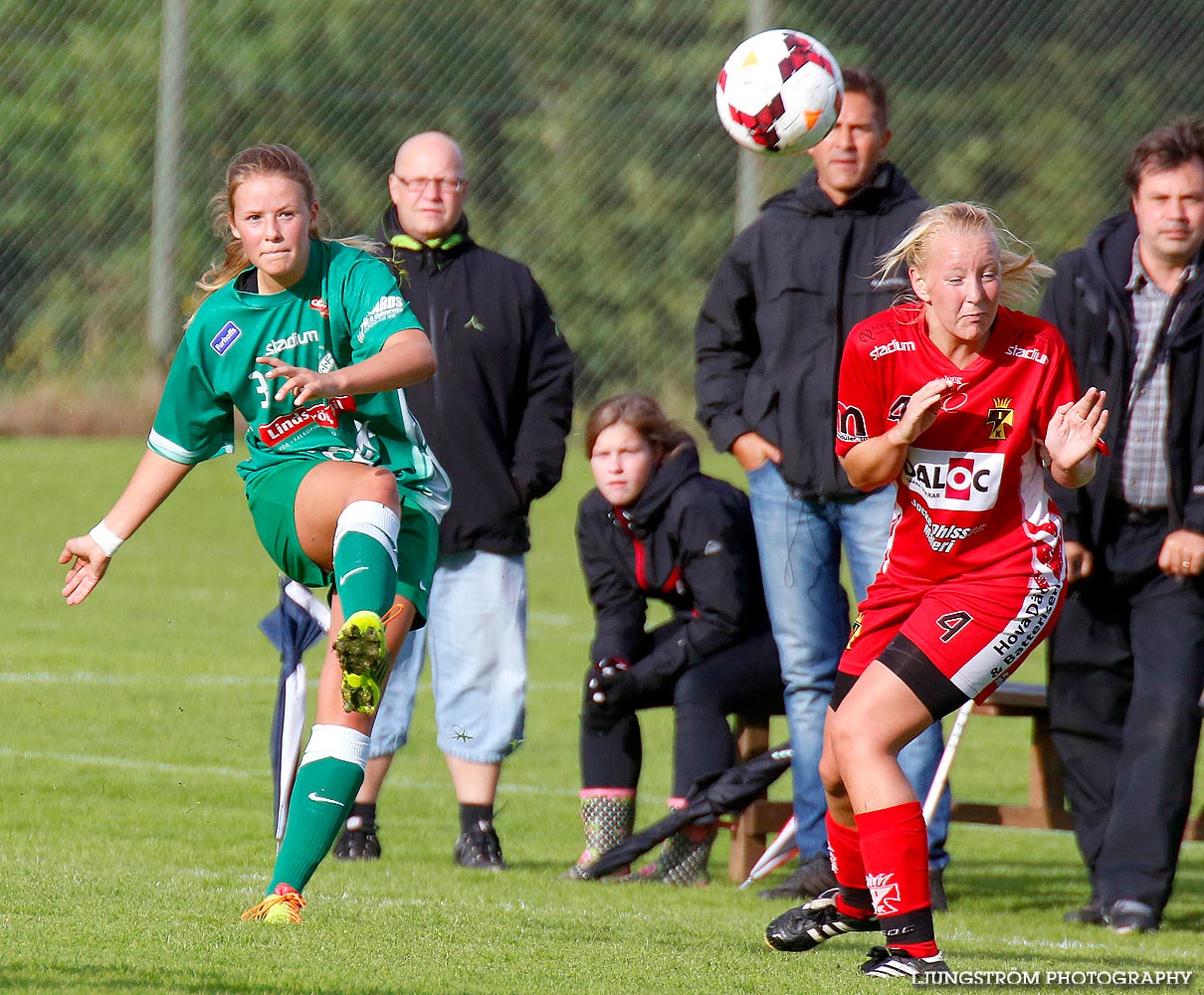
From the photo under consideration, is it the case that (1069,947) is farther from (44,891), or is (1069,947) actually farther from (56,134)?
(56,134)

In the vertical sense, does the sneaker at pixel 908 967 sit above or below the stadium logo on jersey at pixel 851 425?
below

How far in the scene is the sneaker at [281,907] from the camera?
4641mm

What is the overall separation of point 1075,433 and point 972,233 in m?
0.57

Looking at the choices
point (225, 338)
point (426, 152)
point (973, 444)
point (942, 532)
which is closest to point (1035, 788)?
point (942, 532)

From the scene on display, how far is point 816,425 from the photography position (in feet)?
21.2

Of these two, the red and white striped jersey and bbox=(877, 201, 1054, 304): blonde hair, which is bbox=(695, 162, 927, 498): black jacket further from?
the red and white striped jersey

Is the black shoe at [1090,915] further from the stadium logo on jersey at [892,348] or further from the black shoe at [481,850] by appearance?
the stadium logo on jersey at [892,348]

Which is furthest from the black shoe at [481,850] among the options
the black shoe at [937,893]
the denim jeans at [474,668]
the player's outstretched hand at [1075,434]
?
the player's outstretched hand at [1075,434]

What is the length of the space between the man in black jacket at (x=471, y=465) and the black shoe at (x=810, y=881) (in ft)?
3.68

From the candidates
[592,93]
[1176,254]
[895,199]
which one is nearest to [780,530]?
[895,199]

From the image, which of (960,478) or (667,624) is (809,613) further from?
(960,478)

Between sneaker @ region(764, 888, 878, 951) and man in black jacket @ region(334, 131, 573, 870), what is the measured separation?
7.31 ft

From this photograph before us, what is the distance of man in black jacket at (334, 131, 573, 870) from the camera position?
276 inches

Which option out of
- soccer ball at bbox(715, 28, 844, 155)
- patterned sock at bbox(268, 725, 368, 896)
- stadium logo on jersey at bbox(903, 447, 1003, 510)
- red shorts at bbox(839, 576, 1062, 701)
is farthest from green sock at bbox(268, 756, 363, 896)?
soccer ball at bbox(715, 28, 844, 155)
